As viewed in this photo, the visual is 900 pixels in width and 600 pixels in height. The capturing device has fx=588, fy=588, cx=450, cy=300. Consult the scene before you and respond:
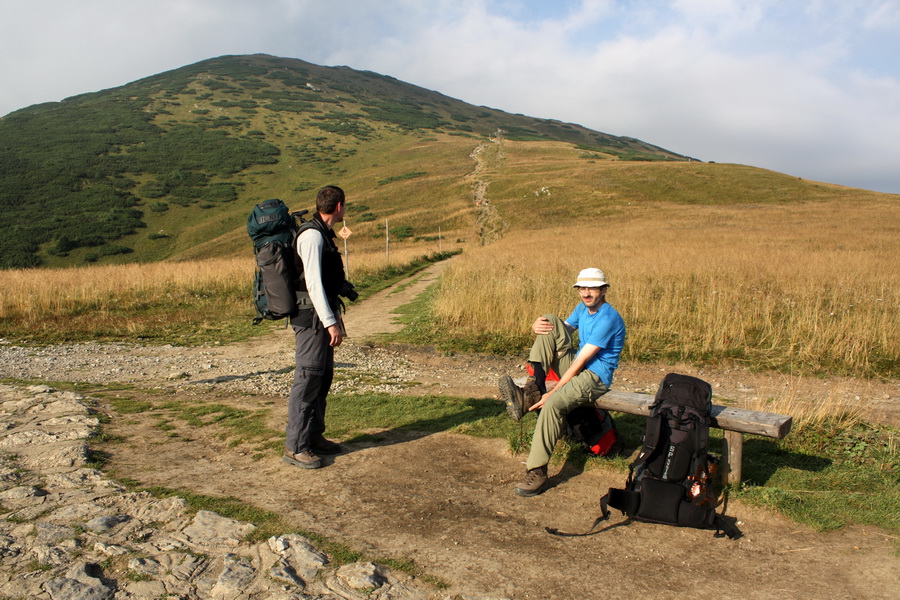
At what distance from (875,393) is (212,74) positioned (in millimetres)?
145842

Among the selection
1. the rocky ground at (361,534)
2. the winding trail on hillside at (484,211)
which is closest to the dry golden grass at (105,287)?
the rocky ground at (361,534)

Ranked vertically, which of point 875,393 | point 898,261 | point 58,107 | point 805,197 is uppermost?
point 58,107

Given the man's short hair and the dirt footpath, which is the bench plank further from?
the man's short hair

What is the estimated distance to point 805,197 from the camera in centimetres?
4497

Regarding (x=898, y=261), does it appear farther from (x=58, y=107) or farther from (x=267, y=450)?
(x=58, y=107)

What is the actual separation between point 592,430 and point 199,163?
78.5m

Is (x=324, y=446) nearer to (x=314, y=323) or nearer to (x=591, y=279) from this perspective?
(x=314, y=323)

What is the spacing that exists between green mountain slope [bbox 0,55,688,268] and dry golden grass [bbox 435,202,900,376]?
28198mm

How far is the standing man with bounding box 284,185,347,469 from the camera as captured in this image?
4.46m

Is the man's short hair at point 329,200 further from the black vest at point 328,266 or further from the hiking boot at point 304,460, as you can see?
the hiking boot at point 304,460

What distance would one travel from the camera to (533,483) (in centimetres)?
432

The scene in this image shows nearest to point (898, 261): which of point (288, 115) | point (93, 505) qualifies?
point (93, 505)

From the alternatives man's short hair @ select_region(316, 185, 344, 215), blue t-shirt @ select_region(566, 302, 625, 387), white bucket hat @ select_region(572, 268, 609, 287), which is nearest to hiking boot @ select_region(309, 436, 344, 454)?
man's short hair @ select_region(316, 185, 344, 215)

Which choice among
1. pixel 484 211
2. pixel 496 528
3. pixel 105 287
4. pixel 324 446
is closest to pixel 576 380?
pixel 496 528
